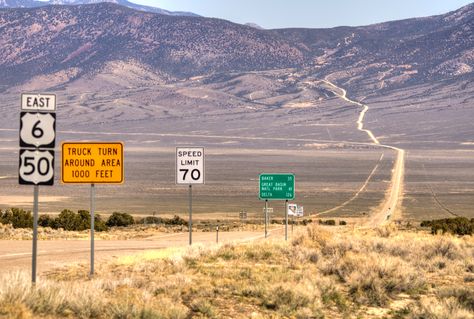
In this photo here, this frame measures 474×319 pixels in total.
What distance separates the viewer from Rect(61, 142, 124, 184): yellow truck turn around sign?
14430 mm

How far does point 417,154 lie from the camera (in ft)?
412

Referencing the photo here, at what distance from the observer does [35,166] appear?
11719mm

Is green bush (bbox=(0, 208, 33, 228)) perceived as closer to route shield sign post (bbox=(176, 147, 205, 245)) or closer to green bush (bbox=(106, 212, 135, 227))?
green bush (bbox=(106, 212, 135, 227))

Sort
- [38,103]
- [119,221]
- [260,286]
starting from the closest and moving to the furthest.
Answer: [38,103], [260,286], [119,221]

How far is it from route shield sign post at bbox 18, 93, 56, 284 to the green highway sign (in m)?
17.0

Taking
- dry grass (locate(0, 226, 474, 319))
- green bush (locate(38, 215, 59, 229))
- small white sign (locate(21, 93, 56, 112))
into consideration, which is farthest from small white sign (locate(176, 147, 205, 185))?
green bush (locate(38, 215, 59, 229))

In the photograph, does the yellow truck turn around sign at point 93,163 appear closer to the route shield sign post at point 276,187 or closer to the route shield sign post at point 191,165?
the route shield sign post at point 191,165

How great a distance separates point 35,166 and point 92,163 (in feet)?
9.16

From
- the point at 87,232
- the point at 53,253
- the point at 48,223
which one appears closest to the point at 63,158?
the point at 53,253

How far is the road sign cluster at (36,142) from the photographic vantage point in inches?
460

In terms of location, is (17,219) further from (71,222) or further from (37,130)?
(37,130)

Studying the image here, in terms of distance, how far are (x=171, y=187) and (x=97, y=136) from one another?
345 feet

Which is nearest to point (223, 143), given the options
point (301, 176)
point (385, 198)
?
point (301, 176)

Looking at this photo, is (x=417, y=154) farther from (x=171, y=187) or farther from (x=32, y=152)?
(x=32, y=152)
